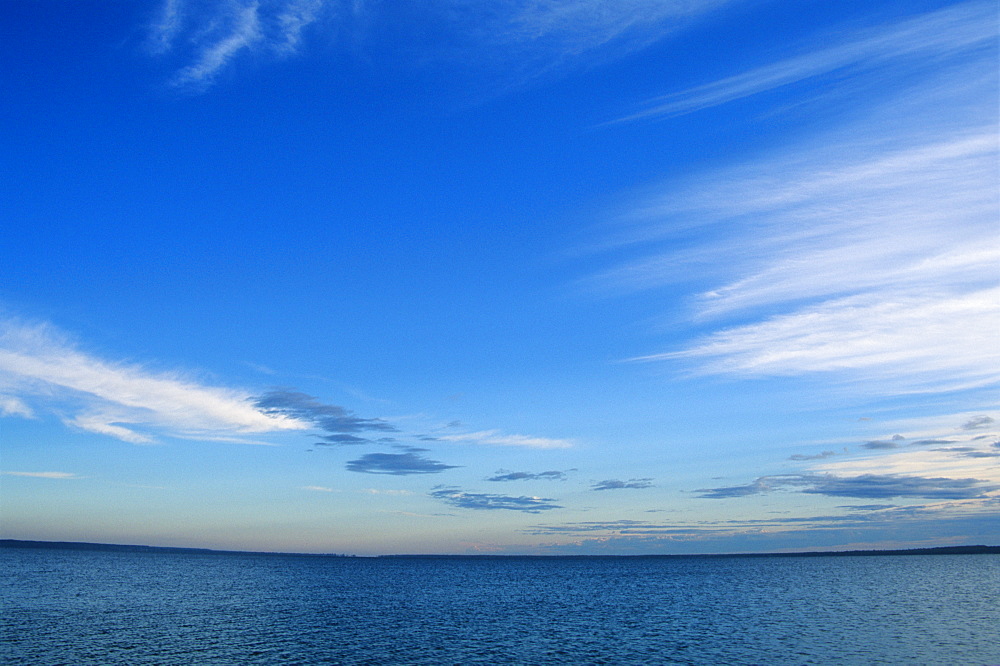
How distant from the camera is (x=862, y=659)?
176 feet

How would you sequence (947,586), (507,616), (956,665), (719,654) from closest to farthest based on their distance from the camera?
(956,665)
(719,654)
(507,616)
(947,586)

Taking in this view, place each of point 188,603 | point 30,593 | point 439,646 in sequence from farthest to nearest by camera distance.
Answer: point 30,593 → point 188,603 → point 439,646

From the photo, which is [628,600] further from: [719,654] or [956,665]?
[956,665]

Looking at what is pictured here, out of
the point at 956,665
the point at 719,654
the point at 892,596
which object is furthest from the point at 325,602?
the point at 892,596

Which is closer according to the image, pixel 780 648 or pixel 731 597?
pixel 780 648

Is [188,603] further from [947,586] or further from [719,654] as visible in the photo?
[947,586]

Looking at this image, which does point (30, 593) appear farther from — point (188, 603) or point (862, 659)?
point (862, 659)

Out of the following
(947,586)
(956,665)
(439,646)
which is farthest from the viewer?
(947,586)

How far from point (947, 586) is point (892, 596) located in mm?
40521

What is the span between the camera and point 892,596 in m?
114

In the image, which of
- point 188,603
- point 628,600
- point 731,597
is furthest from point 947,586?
point 188,603

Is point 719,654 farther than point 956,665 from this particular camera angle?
Yes

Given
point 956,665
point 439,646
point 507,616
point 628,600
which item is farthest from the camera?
point 628,600

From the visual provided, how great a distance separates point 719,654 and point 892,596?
7895cm
